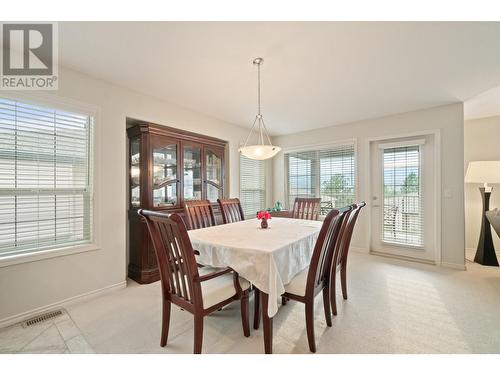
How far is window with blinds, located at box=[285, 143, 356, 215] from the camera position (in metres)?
4.18

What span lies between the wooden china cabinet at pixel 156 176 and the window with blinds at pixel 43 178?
535 mm

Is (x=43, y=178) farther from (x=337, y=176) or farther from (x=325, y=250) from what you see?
(x=337, y=176)

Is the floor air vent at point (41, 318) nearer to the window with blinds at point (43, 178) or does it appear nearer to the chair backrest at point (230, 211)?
the window with blinds at point (43, 178)

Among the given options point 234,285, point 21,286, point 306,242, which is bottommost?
point 21,286

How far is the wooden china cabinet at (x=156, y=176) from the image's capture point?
279cm

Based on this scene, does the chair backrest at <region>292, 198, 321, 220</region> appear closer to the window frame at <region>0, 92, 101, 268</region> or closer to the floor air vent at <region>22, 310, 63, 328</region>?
the window frame at <region>0, 92, 101, 268</region>

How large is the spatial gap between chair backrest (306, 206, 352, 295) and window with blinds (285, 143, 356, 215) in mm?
2626

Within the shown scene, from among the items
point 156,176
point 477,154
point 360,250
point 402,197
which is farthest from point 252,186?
point 477,154

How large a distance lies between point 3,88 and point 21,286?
1.76m

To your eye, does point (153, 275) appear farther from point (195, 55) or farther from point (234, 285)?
point (195, 55)

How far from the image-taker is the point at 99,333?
5.82 ft

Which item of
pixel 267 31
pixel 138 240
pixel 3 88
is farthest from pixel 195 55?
pixel 138 240

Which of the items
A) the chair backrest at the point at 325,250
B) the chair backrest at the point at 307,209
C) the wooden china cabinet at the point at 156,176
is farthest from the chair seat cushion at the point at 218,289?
the chair backrest at the point at 307,209

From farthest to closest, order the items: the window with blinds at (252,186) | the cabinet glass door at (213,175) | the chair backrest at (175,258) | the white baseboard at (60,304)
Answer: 1. the window with blinds at (252,186)
2. the cabinet glass door at (213,175)
3. the white baseboard at (60,304)
4. the chair backrest at (175,258)
